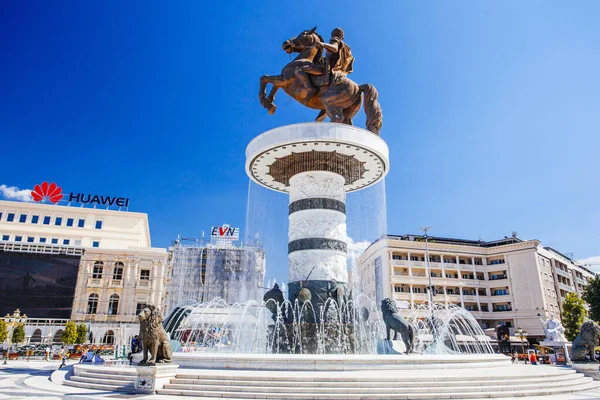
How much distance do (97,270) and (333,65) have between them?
41.8 meters

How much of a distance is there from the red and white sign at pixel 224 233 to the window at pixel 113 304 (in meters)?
Result: 17.0

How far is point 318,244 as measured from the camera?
14.4 meters

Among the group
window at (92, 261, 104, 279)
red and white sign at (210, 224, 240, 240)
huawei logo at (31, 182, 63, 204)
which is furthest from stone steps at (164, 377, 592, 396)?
red and white sign at (210, 224, 240, 240)

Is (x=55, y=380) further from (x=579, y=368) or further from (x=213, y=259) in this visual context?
(x=213, y=259)

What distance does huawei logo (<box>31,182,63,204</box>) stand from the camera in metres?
50.1

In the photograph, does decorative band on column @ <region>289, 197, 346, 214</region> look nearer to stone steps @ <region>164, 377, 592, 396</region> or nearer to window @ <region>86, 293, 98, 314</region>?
stone steps @ <region>164, 377, 592, 396</region>

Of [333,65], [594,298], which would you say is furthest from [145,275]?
[594,298]

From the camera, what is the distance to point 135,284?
1911 inches

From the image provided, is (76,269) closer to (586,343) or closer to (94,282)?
(94,282)

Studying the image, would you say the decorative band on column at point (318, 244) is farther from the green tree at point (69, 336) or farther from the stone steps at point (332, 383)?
the green tree at point (69, 336)

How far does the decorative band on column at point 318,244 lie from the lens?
14383 mm

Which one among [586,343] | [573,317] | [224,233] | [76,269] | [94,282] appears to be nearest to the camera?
[586,343]

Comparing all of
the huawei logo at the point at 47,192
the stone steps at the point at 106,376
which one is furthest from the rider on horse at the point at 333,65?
the huawei logo at the point at 47,192

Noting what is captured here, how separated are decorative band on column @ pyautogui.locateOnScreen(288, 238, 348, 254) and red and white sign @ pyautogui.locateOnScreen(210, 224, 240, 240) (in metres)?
48.7
